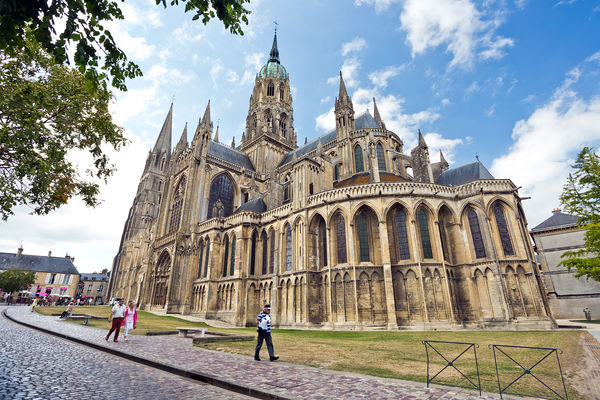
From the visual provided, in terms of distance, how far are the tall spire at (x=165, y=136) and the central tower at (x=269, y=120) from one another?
24757 millimetres

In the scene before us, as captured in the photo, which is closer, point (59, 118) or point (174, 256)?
point (59, 118)

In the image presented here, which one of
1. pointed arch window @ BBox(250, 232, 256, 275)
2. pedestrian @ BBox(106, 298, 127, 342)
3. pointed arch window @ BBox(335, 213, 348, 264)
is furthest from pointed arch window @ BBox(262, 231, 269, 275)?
pedestrian @ BBox(106, 298, 127, 342)

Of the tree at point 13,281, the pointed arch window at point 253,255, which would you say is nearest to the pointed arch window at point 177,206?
the pointed arch window at point 253,255

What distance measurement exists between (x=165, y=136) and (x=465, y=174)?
5988 centimetres

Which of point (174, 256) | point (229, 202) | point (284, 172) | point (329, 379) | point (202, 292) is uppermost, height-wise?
point (284, 172)

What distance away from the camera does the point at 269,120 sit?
4647cm

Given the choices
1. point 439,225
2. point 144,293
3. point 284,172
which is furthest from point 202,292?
point 439,225

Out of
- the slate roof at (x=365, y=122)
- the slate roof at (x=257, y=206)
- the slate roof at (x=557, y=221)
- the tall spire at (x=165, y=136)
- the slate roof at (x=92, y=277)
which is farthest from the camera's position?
the slate roof at (x=92, y=277)

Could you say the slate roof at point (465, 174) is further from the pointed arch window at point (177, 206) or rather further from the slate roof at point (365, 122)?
the pointed arch window at point (177, 206)

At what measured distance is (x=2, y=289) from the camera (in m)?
45.3

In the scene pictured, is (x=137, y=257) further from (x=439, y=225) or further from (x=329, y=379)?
(x=329, y=379)

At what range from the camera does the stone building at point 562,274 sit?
29719 millimetres

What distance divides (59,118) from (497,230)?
25.2 metres

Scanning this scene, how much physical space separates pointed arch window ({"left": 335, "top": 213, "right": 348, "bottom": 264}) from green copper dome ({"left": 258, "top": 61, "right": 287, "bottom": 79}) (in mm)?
35784
